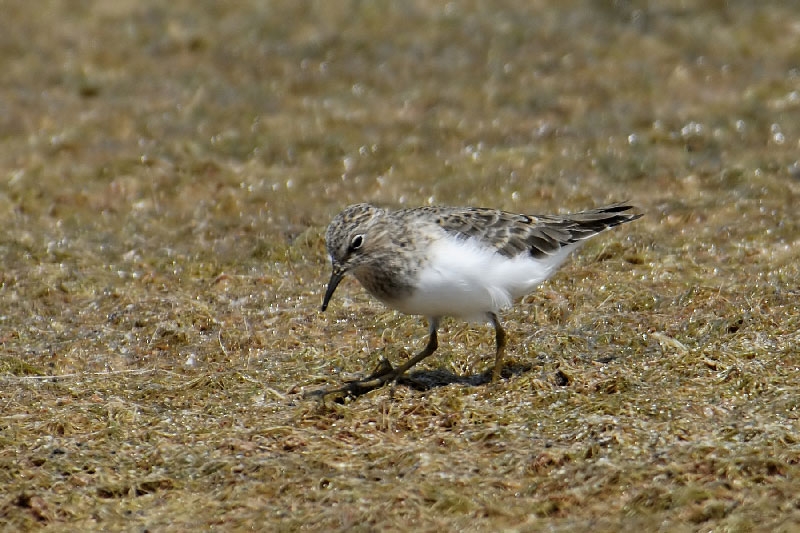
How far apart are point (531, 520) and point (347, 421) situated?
1.57 meters

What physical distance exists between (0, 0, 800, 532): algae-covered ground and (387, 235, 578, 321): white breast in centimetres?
50

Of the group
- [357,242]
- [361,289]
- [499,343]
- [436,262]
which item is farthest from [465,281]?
[361,289]

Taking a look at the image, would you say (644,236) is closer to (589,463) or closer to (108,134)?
(589,463)

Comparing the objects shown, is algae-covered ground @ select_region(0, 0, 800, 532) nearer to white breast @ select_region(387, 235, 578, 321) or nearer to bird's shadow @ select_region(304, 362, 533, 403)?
bird's shadow @ select_region(304, 362, 533, 403)

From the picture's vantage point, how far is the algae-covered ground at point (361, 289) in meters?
5.97

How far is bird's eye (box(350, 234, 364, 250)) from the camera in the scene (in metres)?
7.14

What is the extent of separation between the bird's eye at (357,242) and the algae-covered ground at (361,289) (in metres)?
0.90

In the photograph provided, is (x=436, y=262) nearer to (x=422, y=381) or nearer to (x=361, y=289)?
(x=422, y=381)

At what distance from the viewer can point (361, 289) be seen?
930 centimetres

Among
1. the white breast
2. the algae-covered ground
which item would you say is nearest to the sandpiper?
the white breast

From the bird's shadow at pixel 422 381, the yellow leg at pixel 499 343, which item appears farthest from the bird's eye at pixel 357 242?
the yellow leg at pixel 499 343

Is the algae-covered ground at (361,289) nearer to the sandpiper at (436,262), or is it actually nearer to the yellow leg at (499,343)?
the yellow leg at (499,343)

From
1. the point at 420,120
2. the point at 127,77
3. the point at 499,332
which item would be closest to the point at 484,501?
the point at 499,332

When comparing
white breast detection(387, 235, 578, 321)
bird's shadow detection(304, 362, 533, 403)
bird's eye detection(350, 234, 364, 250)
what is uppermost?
bird's eye detection(350, 234, 364, 250)
